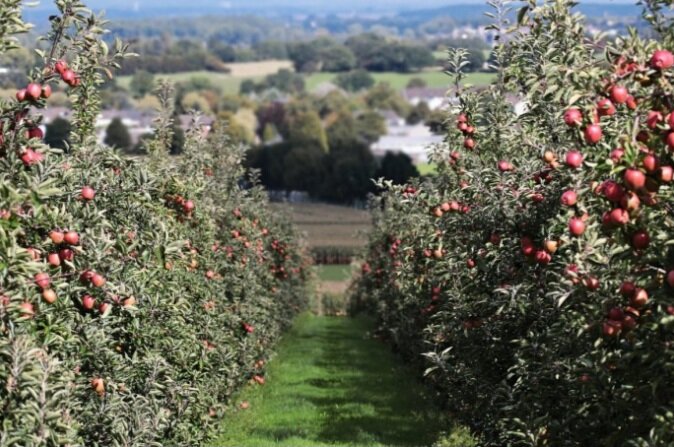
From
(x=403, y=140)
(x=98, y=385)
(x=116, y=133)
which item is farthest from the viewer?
(x=403, y=140)

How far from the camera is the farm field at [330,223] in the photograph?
213 feet

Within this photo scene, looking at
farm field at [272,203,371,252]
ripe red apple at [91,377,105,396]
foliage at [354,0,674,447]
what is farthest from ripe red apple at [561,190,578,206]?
farm field at [272,203,371,252]

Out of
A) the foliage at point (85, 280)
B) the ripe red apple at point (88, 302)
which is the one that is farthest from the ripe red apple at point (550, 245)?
the ripe red apple at point (88, 302)

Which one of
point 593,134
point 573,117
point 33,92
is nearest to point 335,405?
point 33,92

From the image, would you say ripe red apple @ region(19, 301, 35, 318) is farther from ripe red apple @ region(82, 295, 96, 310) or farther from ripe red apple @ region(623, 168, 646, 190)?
ripe red apple @ region(623, 168, 646, 190)

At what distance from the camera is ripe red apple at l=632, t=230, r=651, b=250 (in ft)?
16.4

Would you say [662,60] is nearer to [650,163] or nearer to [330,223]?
[650,163]

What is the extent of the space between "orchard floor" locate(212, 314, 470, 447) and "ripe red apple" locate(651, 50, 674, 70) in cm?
906

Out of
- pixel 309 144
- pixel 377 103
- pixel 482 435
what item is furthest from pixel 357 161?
pixel 482 435

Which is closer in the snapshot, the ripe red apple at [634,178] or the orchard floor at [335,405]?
the ripe red apple at [634,178]

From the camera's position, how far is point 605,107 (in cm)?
546

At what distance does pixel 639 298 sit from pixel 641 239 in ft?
1.14

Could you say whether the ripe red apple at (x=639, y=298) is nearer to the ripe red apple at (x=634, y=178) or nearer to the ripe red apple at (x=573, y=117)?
the ripe red apple at (x=634, y=178)

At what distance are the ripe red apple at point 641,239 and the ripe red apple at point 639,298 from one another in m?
0.26
